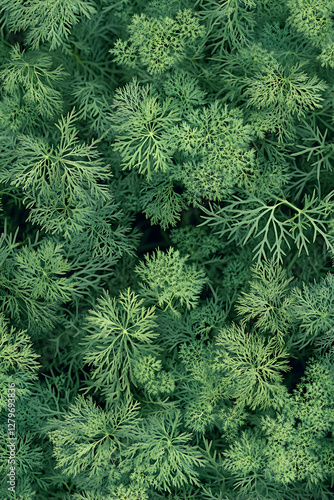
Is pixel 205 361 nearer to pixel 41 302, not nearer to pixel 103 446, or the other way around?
pixel 103 446

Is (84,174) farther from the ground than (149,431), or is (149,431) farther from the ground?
(84,174)

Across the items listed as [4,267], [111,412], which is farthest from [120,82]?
[111,412]

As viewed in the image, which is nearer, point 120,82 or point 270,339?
point 270,339

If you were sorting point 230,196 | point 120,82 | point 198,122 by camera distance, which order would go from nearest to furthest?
1. point 198,122
2. point 230,196
3. point 120,82

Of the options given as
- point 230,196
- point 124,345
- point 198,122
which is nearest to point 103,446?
point 124,345

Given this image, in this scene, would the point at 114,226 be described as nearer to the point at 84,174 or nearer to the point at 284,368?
the point at 84,174

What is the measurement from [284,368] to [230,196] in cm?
121

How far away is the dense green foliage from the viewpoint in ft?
10.5

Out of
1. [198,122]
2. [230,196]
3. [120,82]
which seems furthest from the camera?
[120,82]

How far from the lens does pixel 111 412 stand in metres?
3.26

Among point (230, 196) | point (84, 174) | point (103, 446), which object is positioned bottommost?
point (103, 446)

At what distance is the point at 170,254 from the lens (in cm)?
329

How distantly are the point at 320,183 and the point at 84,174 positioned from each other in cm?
170

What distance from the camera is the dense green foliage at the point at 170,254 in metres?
3.21
